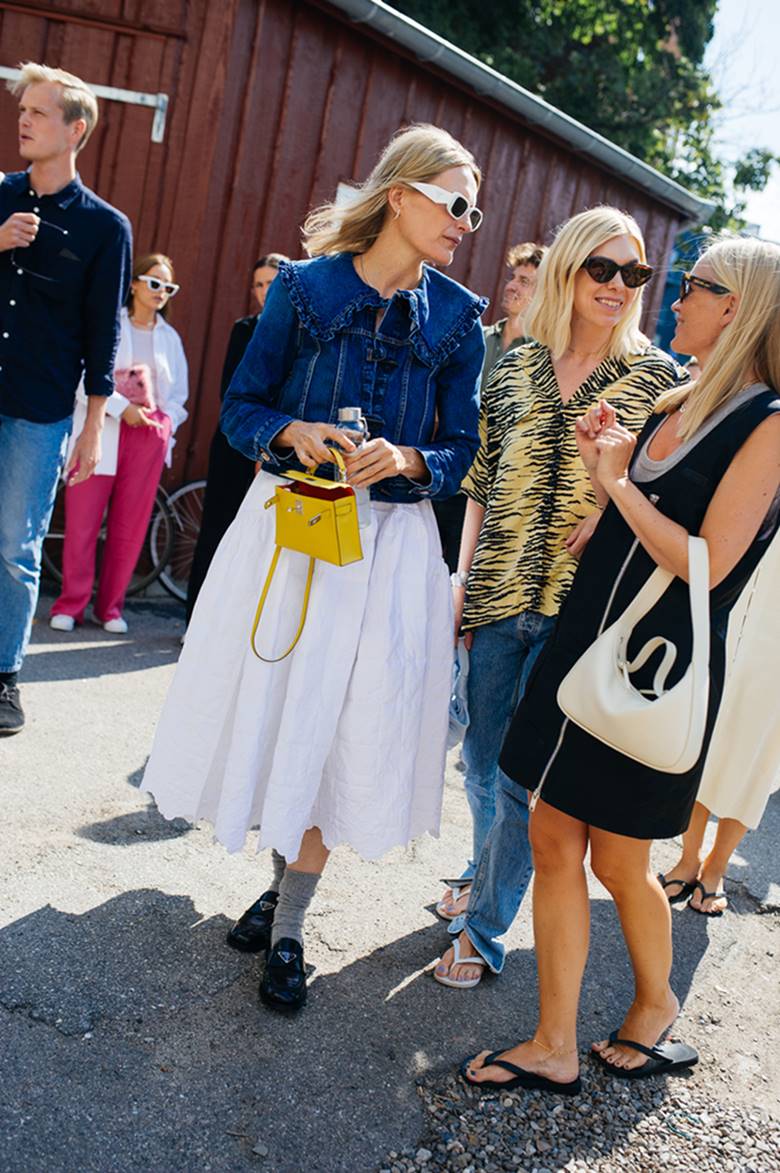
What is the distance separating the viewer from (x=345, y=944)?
10.8ft

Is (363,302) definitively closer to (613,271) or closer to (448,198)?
(448,198)

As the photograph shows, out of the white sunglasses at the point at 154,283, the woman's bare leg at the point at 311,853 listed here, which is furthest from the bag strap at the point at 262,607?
the white sunglasses at the point at 154,283

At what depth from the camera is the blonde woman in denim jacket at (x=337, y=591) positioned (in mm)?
2801

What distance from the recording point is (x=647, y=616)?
8.23ft

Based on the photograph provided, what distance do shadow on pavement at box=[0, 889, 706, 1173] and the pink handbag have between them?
3.98 m

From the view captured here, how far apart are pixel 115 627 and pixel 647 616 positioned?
4487 mm

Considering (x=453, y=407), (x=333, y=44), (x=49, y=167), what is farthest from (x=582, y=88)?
(x=453, y=407)

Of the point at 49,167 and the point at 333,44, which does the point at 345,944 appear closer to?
the point at 49,167

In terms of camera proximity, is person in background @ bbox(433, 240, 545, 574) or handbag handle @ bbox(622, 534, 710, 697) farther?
person in background @ bbox(433, 240, 545, 574)

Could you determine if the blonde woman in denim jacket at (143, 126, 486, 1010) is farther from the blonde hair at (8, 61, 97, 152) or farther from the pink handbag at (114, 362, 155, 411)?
the pink handbag at (114, 362, 155, 411)

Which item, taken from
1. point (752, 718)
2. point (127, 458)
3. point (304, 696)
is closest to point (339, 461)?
point (304, 696)

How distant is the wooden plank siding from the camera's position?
736cm

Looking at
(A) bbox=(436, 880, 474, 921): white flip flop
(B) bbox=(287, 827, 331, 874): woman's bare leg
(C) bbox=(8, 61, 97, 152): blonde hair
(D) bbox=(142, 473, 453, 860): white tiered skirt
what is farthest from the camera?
(C) bbox=(8, 61, 97, 152): blonde hair

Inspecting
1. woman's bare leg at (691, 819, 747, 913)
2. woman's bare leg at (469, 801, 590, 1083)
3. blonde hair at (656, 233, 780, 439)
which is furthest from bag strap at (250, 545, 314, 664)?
woman's bare leg at (691, 819, 747, 913)
